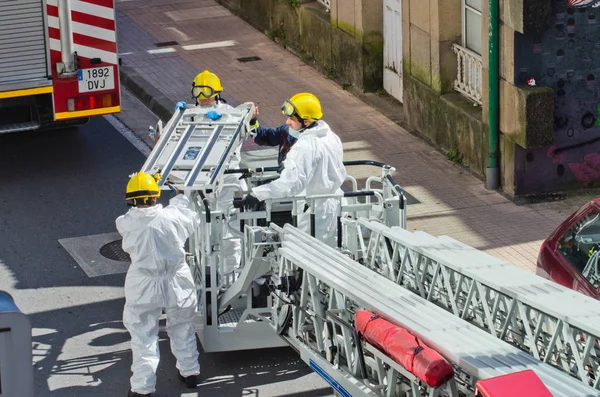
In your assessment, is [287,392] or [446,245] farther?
[287,392]

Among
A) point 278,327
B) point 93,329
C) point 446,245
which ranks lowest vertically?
point 93,329

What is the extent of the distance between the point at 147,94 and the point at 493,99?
5.56 metres

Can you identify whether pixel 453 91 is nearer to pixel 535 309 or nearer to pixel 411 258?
pixel 411 258

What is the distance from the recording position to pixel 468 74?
569 inches

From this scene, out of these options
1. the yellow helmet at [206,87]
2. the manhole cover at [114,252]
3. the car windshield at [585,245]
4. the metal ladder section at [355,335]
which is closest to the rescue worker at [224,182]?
the yellow helmet at [206,87]

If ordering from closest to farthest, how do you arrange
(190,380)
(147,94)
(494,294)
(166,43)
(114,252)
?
(494,294), (190,380), (114,252), (147,94), (166,43)

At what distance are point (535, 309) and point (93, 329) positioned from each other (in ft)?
14.8

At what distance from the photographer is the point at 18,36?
13633mm

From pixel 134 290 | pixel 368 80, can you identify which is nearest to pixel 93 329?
pixel 134 290

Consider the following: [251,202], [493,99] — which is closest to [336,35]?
[493,99]

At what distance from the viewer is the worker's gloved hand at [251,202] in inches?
375

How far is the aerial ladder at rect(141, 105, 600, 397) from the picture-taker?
6.92m

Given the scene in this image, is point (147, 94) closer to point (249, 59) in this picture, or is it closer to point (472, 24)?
point (249, 59)

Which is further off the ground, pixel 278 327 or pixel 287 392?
pixel 278 327
